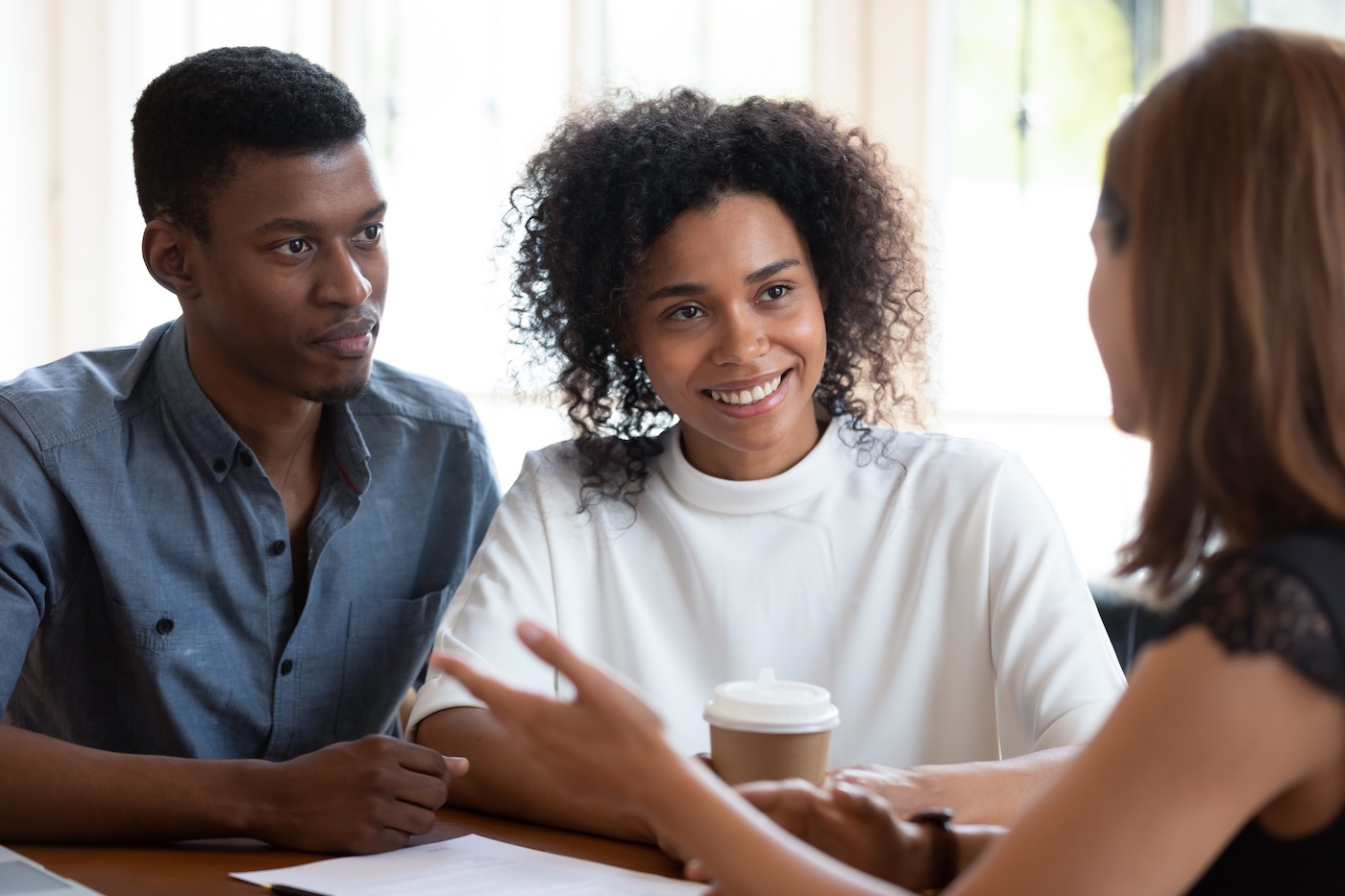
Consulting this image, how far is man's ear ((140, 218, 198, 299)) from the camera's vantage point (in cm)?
189

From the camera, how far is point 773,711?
109 centimetres

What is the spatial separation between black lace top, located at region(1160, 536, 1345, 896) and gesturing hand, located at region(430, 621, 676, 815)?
351 mm

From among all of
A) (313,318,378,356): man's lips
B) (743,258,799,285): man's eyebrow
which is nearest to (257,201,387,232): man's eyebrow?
(313,318,378,356): man's lips

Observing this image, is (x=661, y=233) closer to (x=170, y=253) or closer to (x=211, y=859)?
(x=170, y=253)

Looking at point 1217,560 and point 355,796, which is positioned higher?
point 1217,560

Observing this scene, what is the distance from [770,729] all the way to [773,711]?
2cm

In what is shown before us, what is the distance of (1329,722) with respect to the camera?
814 millimetres

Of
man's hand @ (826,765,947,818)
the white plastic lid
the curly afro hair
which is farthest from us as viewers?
the curly afro hair

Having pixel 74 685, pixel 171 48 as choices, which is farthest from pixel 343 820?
pixel 171 48

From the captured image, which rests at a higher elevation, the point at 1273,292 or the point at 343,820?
the point at 1273,292

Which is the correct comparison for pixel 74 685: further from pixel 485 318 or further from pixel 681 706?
pixel 485 318

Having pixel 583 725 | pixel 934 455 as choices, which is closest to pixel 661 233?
pixel 934 455

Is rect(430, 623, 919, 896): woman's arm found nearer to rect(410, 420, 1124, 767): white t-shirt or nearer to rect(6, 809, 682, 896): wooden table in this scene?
rect(6, 809, 682, 896): wooden table

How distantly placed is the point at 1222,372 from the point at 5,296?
13.5 ft
